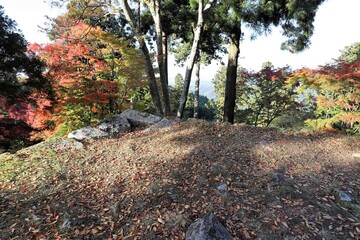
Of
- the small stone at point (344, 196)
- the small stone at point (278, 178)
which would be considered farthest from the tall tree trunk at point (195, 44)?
the small stone at point (344, 196)

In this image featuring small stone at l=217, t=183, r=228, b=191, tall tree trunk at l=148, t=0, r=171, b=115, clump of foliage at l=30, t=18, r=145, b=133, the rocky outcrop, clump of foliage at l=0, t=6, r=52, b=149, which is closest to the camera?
small stone at l=217, t=183, r=228, b=191

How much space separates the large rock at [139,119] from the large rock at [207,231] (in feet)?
15.0

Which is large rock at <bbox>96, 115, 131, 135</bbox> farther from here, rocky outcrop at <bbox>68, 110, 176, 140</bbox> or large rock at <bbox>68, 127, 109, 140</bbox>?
large rock at <bbox>68, 127, 109, 140</bbox>

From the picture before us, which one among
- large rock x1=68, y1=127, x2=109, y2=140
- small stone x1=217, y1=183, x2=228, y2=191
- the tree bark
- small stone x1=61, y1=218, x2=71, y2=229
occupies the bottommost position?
small stone x1=61, y1=218, x2=71, y2=229

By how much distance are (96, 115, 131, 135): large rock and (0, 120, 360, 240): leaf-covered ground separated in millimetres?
952

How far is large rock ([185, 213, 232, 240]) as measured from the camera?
223cm

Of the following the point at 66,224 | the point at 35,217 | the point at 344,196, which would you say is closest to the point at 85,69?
the point at 35,217

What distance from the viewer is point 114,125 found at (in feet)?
20.1

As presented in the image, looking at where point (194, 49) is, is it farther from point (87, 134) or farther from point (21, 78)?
point (21, 78)

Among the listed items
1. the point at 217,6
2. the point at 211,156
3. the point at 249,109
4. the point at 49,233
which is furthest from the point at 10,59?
the point at 249,109

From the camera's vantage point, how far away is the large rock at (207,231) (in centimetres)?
223

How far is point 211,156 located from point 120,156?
1.87m

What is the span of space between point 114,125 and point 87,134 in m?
0.83

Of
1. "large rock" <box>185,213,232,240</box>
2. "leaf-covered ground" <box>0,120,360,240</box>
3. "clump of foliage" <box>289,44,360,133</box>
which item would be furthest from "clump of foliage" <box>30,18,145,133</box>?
"clump of foliage" <box>289,44,360,133</box>
